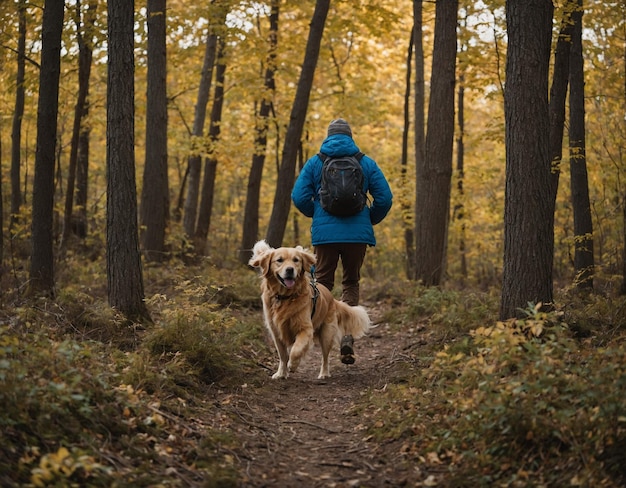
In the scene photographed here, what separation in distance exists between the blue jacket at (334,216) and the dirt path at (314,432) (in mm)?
1561

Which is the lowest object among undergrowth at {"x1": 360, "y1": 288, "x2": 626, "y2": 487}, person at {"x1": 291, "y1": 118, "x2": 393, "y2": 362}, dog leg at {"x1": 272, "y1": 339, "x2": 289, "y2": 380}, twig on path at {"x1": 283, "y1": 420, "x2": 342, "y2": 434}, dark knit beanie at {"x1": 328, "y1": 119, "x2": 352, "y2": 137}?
twig on path at {"x1": 283, "y1": 420, "x2": 342, "y2": 434}

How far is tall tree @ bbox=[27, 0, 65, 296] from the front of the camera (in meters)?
Answer: 8.23

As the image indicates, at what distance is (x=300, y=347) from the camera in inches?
266

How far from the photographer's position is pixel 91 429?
3.97 metres

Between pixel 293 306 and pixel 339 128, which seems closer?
pixel 293 306

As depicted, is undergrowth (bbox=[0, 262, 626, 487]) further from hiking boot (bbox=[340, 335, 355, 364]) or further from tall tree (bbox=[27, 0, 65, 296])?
tall tree (bbox=[27, 0, 65, 296])

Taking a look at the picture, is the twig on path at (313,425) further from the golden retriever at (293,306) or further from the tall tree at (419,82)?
the tall tree at (419,82)

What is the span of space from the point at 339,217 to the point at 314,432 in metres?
2.82

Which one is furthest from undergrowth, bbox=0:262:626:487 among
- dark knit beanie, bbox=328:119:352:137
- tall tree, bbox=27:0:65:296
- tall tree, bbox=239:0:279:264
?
tall tree, bbox=239:0:279:264

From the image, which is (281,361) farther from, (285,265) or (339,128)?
(339,128)

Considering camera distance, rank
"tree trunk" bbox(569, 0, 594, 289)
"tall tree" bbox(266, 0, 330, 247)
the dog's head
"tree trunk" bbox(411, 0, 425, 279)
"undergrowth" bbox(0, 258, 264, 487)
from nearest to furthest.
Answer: "undergrowth" bbox(0, 258, 264, 487), the dog's head, "tree trunk" bbox(569, 0, 594, 289), "tall tree" bbox(266, 0, 330, 247), "tree trunk" bbox(411, 0, 425, 279)

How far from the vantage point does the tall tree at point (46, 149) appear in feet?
27.0

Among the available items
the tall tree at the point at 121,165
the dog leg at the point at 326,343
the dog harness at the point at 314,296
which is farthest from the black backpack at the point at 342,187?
the tall tree at the point at 121,165

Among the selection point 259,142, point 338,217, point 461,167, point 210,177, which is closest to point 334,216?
point 338,217
